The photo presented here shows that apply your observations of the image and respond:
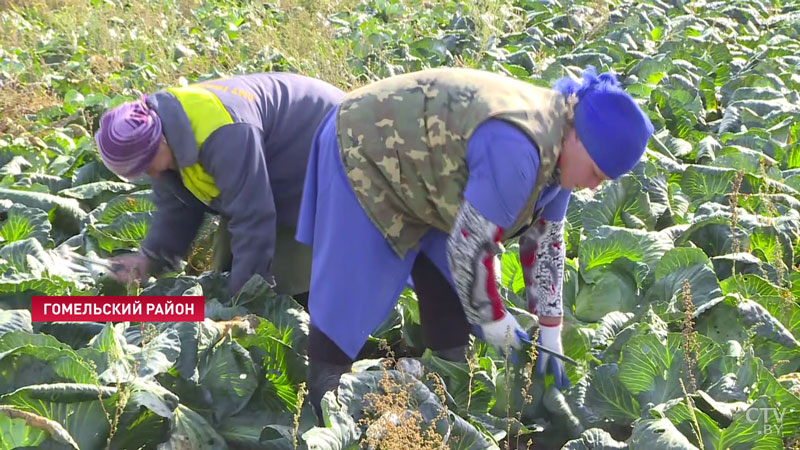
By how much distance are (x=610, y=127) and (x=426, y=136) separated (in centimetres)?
57

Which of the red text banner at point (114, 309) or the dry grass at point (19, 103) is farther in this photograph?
the dry grass at point (19, 103)

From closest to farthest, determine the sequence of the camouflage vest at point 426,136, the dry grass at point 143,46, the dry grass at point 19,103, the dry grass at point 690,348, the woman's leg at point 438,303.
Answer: the camouflage vest at point 426,136 → the dry grass at point 690,348 → the woman's leg at point 438,303 → the dry grass at point 19,103 → the dry grass at point 143,46

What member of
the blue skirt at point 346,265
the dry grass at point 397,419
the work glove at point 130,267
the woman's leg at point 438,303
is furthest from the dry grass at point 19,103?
the dry grass at point 397,419

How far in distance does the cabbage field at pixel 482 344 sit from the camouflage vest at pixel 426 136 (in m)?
0.46

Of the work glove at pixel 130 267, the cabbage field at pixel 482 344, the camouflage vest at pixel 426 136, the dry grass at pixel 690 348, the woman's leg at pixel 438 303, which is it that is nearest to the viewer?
the camouflage vest at pixel 426 136

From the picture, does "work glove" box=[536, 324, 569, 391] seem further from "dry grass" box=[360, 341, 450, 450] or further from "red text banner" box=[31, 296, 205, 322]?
"red text banner" box=[31, 296, 205, 322]

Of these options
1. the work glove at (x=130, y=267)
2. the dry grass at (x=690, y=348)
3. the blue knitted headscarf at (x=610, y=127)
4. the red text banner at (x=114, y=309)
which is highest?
the blue knitted headscarf at (x=610, y=127)

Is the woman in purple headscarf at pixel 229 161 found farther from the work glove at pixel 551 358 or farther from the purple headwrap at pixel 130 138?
the work glove at pixel 551 358

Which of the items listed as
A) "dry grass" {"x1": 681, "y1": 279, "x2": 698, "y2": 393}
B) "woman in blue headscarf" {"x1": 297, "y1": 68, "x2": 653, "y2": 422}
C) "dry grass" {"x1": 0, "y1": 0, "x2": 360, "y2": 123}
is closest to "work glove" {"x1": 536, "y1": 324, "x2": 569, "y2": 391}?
"woman in blue headscarf" {"x1": 297, "y1": 68, "x2": 653, "y2": 422}

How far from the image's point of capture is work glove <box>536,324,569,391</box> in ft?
9.89

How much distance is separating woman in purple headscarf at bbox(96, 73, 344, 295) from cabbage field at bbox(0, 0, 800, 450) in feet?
0.65

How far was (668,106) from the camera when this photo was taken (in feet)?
19.0

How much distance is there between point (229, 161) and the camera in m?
3.19

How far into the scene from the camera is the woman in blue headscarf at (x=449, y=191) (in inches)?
94.3
